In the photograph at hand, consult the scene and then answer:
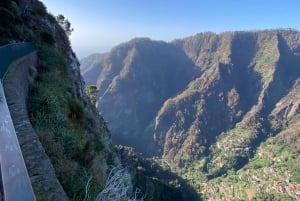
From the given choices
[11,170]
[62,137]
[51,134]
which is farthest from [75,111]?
[11,170]

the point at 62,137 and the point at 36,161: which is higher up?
the point at 36,161

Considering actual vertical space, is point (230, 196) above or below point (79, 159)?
below

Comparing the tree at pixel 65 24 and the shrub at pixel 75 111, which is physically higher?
the tree at pixel 65 24

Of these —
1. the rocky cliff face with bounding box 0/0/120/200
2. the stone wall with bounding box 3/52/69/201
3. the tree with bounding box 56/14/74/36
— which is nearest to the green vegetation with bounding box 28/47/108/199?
the rocky cliff face with bounding box 0/0/120/200

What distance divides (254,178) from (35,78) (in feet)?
637

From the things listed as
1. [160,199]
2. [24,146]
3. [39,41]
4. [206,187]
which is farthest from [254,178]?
[24,146]

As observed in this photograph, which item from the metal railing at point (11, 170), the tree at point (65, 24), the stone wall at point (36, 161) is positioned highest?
the tree at point (65, 24)

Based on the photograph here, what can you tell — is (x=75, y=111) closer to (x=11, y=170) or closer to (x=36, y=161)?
(x=36, y=161)

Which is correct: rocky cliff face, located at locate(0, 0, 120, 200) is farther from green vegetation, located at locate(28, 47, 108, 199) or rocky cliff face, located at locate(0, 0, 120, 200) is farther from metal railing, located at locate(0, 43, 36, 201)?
metal railing, located at locate(0, 43, 36, 201)

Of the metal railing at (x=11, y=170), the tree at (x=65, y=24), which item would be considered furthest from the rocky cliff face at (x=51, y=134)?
the tree at (x=65, y=24)

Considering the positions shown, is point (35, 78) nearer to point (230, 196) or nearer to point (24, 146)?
point (24, 146)

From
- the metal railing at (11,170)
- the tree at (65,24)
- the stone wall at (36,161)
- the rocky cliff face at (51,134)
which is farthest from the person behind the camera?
the tree at (65,24)

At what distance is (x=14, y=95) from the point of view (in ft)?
31.2

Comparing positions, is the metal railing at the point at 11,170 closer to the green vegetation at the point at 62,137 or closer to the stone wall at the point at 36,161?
the stone wall at the point at 36,161
